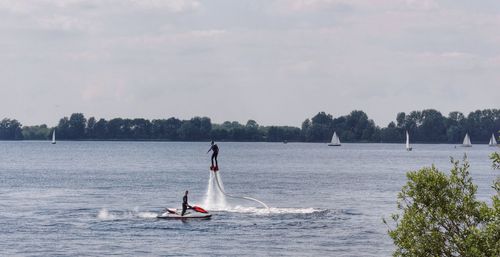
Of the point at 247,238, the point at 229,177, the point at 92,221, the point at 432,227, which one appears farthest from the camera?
the point at 229,177

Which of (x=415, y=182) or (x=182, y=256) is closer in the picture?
(x=415, y=182)

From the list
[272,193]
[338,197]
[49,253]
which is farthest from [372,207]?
[49,253]

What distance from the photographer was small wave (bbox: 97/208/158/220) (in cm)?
8931

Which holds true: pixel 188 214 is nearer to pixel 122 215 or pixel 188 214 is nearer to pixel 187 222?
pixel 187 222

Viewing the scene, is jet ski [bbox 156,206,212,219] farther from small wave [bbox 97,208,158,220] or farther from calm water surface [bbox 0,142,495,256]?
small wave [bbox 97,208,158,220]

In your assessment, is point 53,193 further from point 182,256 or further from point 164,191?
point 182,256

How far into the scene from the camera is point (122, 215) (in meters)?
91.9

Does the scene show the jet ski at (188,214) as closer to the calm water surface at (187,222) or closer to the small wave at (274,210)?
the calm water surface at (187,222)

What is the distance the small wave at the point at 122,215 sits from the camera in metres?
89.3

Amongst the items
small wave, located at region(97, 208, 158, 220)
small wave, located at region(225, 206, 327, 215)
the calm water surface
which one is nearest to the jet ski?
the calm water surface

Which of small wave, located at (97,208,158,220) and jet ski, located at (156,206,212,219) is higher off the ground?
jet ski, located at (156,206,212,219)

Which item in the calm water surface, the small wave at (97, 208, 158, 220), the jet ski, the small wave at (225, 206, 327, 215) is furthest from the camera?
the small wave at (225, 206, 327, 215)

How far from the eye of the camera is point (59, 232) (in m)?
77.3

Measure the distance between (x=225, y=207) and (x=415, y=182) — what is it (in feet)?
221
